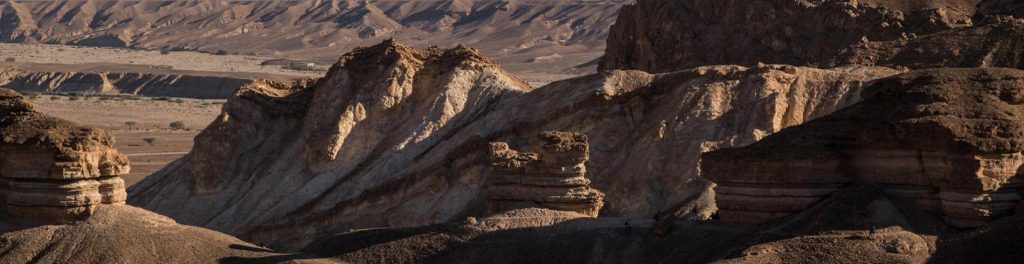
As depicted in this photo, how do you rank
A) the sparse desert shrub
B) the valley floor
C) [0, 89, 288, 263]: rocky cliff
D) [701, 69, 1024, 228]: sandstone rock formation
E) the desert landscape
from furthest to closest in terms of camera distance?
the sparse desert shrub
the valley floor
[0, 89, 288, 263]: rocky cliff
the desert landscape
[701, 69, 1024, 228]: sandstone rock formation

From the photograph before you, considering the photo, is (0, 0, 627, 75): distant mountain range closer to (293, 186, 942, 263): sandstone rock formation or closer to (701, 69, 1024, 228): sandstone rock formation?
(293, 186, 942, 263): sandstone rock formation

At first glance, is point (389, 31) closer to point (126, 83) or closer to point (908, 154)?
point (126, 83)

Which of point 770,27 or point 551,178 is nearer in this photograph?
point 551,178

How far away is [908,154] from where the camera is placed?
76.0 feet

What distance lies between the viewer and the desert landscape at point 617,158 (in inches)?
898

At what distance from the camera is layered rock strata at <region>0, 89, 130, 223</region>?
1053 inches

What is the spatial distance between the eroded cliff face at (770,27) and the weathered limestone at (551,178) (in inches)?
535

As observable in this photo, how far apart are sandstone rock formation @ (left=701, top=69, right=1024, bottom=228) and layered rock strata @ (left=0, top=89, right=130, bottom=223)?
402 inches

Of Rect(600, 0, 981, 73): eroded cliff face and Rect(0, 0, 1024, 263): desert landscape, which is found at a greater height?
Rect(600, 0, 981, 73): eroded cliff face

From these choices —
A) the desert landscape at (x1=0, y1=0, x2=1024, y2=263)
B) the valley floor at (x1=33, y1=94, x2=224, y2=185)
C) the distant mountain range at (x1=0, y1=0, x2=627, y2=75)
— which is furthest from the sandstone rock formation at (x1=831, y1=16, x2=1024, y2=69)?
the distant mountain range at (x1=0, y1=0, x2=627, y2=75)

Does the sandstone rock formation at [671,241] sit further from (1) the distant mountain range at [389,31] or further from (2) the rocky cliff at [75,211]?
(1) the distant mountain range at [389,31]

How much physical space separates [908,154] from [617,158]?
1028 cm

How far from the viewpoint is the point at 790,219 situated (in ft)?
77.8

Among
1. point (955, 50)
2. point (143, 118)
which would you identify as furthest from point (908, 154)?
point (143, 118)
